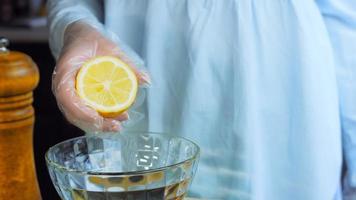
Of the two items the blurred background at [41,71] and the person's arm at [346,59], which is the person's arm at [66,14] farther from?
the blurred background at [41,71]

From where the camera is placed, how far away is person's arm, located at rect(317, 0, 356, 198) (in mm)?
738

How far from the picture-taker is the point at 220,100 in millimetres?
742

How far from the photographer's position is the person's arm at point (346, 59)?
74cm

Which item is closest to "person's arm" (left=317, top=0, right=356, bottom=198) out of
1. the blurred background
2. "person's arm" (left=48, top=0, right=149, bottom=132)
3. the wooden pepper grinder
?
"person's arm" (left=48, top=0, right=149, bottom=132)

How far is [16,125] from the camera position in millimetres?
499

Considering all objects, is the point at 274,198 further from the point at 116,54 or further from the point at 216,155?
the point at 116,54

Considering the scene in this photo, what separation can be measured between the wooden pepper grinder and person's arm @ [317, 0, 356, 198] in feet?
1.32

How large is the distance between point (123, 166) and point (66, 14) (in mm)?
290

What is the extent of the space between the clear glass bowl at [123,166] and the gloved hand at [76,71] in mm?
23

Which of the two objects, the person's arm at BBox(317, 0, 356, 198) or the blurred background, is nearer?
the person's arm at BBox(317, 0, 356, 198)

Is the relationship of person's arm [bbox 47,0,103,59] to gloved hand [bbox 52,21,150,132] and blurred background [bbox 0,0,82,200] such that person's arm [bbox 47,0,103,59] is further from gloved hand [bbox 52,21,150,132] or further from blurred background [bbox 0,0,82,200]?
blurred background [bbox 0,0,82,200]

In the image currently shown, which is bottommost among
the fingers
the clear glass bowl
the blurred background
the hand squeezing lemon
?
the blurred background

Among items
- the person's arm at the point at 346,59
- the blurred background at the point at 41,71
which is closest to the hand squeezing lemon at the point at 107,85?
the person's arm at the point at 346,59

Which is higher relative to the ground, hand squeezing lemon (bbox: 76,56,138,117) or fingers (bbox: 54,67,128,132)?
hand squeezing lemon (bbox: 76,56,138,117)
